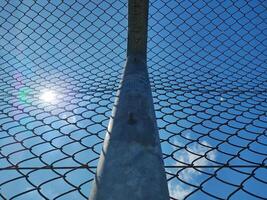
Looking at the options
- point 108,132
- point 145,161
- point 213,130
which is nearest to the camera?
point 145,161

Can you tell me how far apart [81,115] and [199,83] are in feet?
5.70

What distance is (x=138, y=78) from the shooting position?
6.28 ft

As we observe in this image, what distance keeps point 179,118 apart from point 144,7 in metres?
1.11

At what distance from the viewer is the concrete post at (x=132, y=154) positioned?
1177mm

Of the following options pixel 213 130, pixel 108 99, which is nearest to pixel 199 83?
pixel 108 99

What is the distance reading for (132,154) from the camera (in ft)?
4.29

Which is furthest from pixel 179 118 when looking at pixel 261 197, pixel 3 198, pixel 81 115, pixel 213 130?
pixel 3 198

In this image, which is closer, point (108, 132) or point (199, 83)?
point (108, 132)

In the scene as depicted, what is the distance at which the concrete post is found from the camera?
118 centimetres

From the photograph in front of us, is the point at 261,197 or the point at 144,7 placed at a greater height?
the point at 144,7

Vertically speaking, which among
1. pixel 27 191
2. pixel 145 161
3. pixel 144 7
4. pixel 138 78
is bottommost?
pixel 27 191

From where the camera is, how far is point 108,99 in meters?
3.97

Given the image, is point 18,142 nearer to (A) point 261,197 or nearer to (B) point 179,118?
(B) point 179,118

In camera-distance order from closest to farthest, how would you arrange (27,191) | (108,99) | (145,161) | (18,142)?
1. (145,161)
2. (27,191)
3. (18,142)
4. (108,99)
